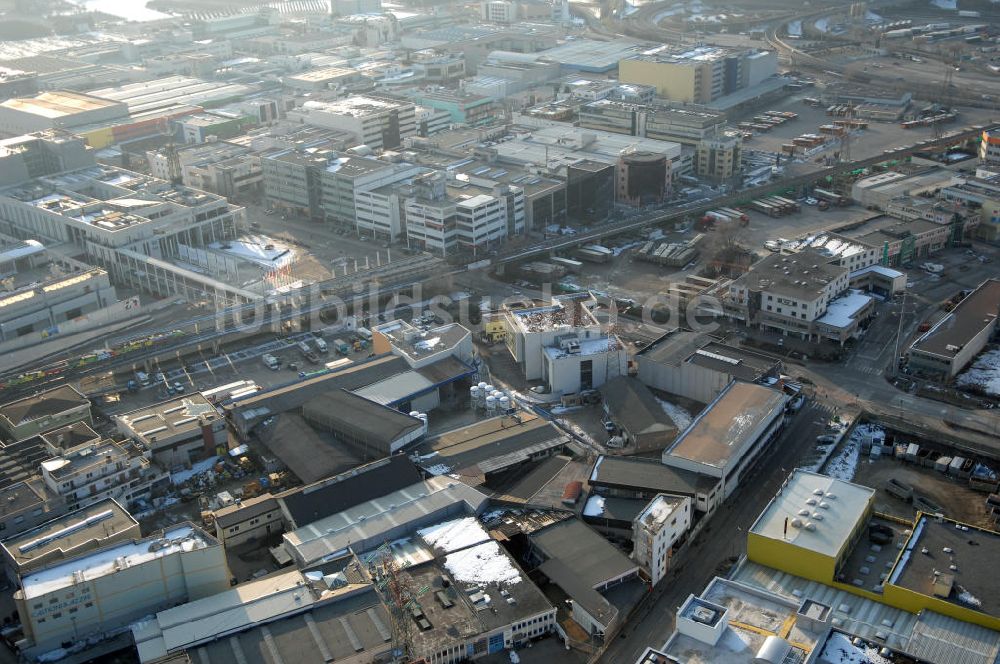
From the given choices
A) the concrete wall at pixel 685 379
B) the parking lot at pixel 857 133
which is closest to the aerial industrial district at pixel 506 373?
the concrete wall at pixel 685 379

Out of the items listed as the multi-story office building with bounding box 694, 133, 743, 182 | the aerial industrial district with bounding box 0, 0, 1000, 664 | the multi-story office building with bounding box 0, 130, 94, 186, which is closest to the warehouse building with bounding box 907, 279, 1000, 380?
the aerial industrial district with bounding box 0, 0, 1000, 664

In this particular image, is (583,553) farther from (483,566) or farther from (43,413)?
(43,413)

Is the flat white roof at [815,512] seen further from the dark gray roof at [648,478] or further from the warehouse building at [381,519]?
the warehouse building at [381,519]

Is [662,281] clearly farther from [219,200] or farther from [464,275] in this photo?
[219,200]

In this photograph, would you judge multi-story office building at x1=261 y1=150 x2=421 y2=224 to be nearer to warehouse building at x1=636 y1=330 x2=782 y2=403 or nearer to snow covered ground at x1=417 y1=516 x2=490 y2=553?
warehouse building at x1=636 y1=330 x2=782 y2=403

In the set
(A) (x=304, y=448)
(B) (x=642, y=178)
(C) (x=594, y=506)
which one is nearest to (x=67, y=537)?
(A) (x=304, y=448)

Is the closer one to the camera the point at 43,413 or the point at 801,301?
the point at 43,413
